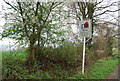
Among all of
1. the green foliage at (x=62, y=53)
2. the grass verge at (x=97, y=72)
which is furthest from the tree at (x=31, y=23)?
the grass verge at (x=97, y=72)

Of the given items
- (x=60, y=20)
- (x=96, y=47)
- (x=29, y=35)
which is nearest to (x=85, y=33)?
(x=60, y=20)

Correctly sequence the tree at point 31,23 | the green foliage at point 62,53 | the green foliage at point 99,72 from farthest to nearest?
the green foliage at point 62,53, the green foliage at point 99,72, the tree at point 31,23

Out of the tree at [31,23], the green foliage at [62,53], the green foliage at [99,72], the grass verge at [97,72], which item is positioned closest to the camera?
the tree at [31,23]

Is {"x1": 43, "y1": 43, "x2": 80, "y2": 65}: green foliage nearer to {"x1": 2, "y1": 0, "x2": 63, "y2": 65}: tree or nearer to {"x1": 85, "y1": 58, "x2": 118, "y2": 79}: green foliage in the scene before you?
{"x1": 2, "y1": 0, "x2": 63, "y2": 65}: tree

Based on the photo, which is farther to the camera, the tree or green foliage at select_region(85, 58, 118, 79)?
green foliage at select_region(85, 58, 118, 79)

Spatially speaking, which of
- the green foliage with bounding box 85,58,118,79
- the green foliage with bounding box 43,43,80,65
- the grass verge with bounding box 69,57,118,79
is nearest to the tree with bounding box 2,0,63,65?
the green foliage with bounding box 43,43,80,65

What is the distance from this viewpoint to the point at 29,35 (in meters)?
4.74

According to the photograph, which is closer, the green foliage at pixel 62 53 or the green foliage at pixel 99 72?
the green foliage at pixel 99 72

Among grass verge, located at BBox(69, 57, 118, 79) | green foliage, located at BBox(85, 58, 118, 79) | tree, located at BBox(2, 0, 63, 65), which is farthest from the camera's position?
green foliage, located at BBox(85, 58, 118, 79)

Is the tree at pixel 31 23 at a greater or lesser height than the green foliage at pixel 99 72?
greater

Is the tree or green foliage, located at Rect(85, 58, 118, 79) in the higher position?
the tree

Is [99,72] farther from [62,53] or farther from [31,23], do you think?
[31,23]

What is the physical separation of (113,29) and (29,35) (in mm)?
12407

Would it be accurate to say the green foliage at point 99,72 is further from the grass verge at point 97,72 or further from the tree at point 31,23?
the tree at point 31,23
